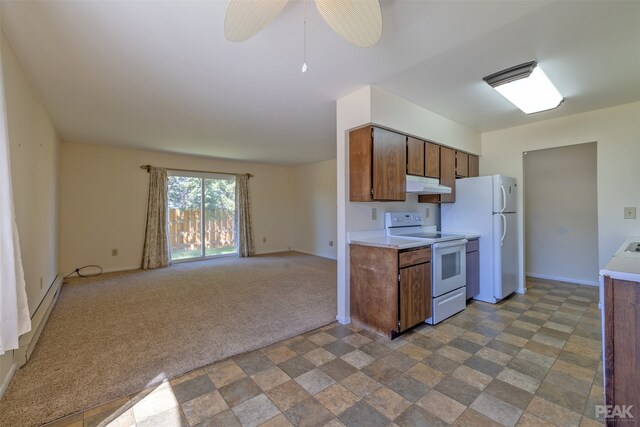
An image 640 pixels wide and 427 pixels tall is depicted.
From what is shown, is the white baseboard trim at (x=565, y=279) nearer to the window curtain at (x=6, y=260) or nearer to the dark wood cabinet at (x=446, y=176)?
the dark wood cabinet at (x=446, y=176)

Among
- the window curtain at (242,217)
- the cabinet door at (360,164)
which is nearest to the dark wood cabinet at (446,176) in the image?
the cabinet door at (360,164)

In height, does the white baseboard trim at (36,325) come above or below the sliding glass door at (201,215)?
below

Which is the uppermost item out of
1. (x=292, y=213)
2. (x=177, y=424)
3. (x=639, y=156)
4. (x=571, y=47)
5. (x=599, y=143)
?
(x=571, y=47)

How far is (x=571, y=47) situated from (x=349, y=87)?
169 centimetres

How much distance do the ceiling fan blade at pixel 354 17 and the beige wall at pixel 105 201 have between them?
17.9ft

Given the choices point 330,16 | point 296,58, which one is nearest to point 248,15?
point 330,16

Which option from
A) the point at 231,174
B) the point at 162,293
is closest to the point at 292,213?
the point at 231,174

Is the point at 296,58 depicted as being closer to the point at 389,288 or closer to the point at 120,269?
the point at 389,288

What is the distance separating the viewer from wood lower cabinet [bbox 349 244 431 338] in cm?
247

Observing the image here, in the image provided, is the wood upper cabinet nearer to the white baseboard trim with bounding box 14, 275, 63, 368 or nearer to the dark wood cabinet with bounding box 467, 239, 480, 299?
the dark wood cabinet with bounding box 467, 239, 480, 299

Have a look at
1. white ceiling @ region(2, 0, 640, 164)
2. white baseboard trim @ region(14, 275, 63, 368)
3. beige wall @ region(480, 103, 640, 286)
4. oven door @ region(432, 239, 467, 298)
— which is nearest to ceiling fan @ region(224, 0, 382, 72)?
white ceiling @ region(2, 0, 640, 164)

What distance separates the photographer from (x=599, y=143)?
3348 millimetres

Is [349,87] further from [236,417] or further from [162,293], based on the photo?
[162,293]

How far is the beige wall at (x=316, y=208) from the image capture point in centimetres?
661
